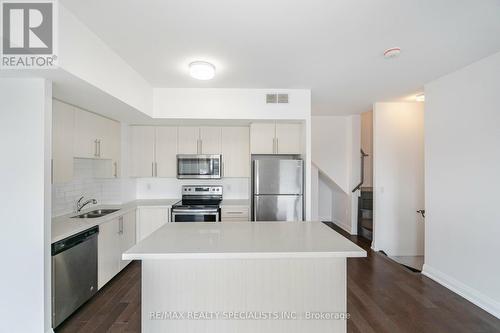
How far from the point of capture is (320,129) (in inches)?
197

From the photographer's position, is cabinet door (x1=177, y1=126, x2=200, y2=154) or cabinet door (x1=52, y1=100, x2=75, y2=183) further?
cabinet door (x1=177, y1=126, x2=200, y2=154)

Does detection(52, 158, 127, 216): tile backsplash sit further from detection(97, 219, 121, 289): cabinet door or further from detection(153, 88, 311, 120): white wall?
detection(153, 88, 311, 120): white wall

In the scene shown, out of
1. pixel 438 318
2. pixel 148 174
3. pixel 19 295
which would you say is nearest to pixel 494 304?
pixel 438 318

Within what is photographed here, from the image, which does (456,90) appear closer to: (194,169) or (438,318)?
(438,318)

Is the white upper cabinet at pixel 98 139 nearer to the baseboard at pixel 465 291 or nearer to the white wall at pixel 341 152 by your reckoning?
the white wall at pixel 341 152

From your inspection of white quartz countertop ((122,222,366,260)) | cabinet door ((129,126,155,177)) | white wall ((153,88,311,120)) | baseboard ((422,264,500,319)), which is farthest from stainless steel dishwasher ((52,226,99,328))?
baseboard ((422,264,500,319))

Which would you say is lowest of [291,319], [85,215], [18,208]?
[291,319]

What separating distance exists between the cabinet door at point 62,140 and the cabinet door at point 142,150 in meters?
1.32

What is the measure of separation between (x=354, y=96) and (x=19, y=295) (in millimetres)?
4520

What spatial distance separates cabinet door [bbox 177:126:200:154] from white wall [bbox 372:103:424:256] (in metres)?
3.23

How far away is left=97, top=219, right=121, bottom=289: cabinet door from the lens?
2576 mm

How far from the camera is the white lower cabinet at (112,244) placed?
2592 millimetres

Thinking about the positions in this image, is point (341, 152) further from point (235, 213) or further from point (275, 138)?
point (235, 213)

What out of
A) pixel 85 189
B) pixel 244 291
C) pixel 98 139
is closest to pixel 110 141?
pixel 98 139
